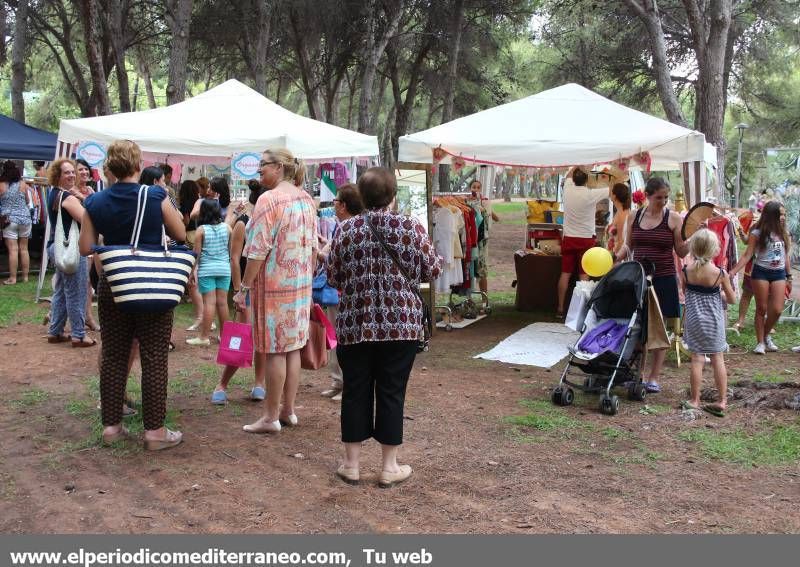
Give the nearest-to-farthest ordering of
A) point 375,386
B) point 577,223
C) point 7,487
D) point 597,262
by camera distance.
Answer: point 7,487 → point 375,386 → point 597,262 → point 577,223

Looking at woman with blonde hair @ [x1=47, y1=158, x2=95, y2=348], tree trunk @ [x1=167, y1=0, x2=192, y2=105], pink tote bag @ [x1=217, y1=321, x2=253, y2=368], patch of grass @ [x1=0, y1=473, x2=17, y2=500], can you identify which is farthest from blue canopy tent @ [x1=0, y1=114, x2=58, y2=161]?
patch of grass @ [x1=0, y1=473, x2=17, y2=500]

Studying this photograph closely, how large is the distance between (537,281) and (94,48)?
8527 millimetres

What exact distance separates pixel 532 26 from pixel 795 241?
15504 millimetres

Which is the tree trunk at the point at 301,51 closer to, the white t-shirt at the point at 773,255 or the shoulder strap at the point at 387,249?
the white t-shirt at the point at 773,255

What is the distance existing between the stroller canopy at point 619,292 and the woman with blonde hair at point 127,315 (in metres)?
3.41

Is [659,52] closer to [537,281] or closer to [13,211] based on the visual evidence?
[537,281]

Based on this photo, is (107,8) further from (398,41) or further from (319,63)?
(398,41)

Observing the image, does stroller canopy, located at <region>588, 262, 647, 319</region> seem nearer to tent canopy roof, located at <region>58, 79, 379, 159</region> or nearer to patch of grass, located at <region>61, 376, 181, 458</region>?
patch of grass, located at <region>61, 376, 181, 458</region>

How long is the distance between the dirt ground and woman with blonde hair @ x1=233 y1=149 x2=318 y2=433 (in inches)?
26.5

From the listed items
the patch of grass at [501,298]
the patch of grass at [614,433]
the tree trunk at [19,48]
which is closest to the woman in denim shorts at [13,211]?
the tree trunk at [19,48]

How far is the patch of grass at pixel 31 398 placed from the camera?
18.0 feet

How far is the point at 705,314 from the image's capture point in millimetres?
5574

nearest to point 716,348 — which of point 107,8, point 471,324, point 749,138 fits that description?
point 471,324

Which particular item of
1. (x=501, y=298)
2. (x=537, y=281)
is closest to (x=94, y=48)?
(x=501, y=298)
